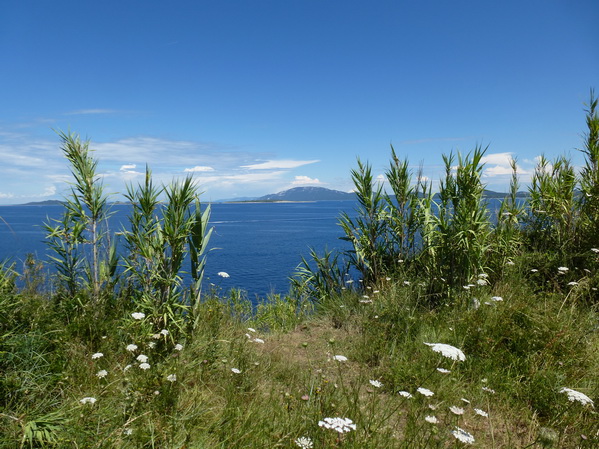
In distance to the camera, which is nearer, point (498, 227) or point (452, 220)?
point (452, 220)

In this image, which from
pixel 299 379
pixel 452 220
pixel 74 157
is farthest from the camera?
pixel 452 220

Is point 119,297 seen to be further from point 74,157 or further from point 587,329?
point 587,329

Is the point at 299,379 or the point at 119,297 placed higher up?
the point at 119,297

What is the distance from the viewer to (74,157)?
5152 millimetres

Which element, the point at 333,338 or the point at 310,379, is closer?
the point at 310,379

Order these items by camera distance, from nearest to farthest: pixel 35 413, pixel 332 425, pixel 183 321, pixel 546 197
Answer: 1. pixel 332 425
2. pixel 35 413
3. pixel 183 321
4. pixel 546 197

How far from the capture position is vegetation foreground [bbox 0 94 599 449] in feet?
9.18

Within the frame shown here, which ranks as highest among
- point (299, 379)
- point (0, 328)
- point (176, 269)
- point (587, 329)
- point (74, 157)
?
point (74, 157)

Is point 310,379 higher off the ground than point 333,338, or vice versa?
point 310,379

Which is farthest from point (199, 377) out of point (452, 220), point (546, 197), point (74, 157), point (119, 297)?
point (546, 197)

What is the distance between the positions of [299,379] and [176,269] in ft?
6.92

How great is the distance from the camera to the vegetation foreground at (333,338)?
280 centimetres

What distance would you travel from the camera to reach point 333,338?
527cm

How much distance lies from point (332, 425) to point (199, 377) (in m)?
1.93
